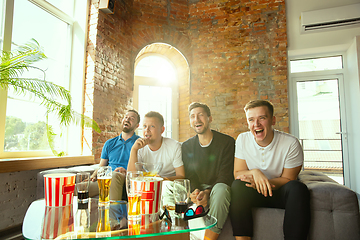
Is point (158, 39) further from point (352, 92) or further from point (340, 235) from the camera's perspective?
point (340, 235)

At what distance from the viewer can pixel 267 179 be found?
155 cm

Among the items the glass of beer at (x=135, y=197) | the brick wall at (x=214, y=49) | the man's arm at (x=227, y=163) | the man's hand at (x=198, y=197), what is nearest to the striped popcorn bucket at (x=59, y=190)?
the glass of beer at (x=135, y=197)

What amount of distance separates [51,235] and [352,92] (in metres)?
4.39

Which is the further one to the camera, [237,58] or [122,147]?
[237,58]

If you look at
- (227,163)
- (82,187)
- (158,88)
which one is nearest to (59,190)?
(82,187)

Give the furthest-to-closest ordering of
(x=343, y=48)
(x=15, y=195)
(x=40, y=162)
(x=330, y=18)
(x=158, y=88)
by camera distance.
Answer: (x=158, y=88) < (x=343, y=48) < (x=330, y=18) < (x=40, y=162) < (x=15, y=195)

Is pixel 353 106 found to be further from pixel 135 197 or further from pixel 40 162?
pixel 40 162

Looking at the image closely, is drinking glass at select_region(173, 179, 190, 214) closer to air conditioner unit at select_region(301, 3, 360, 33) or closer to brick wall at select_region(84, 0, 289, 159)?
brick wall at select_region(84, 0, 289, 159)

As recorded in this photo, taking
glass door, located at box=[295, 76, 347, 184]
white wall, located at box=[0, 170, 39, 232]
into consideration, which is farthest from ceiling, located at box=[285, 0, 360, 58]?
white wall, located at box=[0, 170, 39, 232]

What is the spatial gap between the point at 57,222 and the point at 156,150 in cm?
113

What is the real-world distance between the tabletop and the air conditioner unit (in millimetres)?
3895

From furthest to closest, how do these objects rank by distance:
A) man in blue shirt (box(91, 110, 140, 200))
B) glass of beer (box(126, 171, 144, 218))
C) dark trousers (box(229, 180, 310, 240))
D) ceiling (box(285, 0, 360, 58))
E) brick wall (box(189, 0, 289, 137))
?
brick wall (box(189, 0, 289, 137))
ceiling (box(285, 0, 360, 58))
man in blue shirt (box(91, 110, 140, 200))
dark trousers (box(229, 180, 310, 240))
glass of beer (box(126, 171, 144, 218))

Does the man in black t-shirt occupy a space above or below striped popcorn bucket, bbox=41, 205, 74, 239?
above

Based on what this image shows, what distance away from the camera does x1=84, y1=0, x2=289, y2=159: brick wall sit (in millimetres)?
3842
